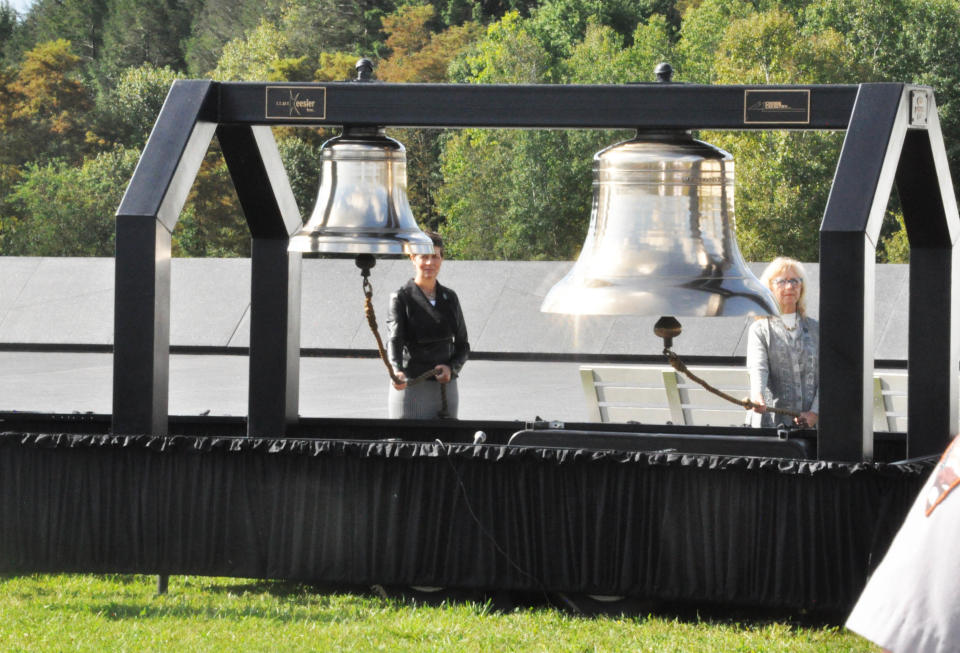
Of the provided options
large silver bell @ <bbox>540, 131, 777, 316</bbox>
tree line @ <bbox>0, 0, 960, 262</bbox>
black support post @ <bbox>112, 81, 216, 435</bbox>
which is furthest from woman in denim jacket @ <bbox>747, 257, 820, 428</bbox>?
tree line @ <bbox>0, 0, 960, 262</bbox>

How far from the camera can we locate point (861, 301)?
196 inches

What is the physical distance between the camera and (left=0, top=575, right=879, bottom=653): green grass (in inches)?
204

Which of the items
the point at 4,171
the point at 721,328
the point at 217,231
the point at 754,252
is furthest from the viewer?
the point at 4,171

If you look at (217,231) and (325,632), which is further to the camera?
(217,231)

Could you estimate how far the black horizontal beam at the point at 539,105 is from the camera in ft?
17.0

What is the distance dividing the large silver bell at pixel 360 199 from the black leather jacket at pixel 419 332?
2088 millimetres

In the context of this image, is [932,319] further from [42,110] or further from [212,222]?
[42,110]

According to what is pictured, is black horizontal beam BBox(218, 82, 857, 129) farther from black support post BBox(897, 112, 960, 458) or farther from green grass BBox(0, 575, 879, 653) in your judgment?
green grass BBox(0, 575, 879, 653)

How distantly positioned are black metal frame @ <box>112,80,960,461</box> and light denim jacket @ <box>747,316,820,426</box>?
3.38 feet

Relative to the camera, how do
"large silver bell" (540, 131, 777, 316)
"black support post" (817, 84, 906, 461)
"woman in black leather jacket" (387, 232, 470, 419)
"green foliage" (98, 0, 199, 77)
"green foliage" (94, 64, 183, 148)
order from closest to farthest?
"large silver bell" (540, 131, 777, 316), "black support post" (817, 84, 906, 461), "woman in black leather jacket" (387, 232, 470, 419), "green foliage" (94, 64, 183, 148), "green foliage" (98, 0, 199, 77)

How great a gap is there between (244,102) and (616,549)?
2.29 meters

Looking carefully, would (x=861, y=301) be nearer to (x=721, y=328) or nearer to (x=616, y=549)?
(x=616, y=549)

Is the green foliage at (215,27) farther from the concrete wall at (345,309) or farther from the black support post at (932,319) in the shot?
the black support post at (932,319)

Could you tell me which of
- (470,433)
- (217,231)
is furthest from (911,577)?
(217,231)
